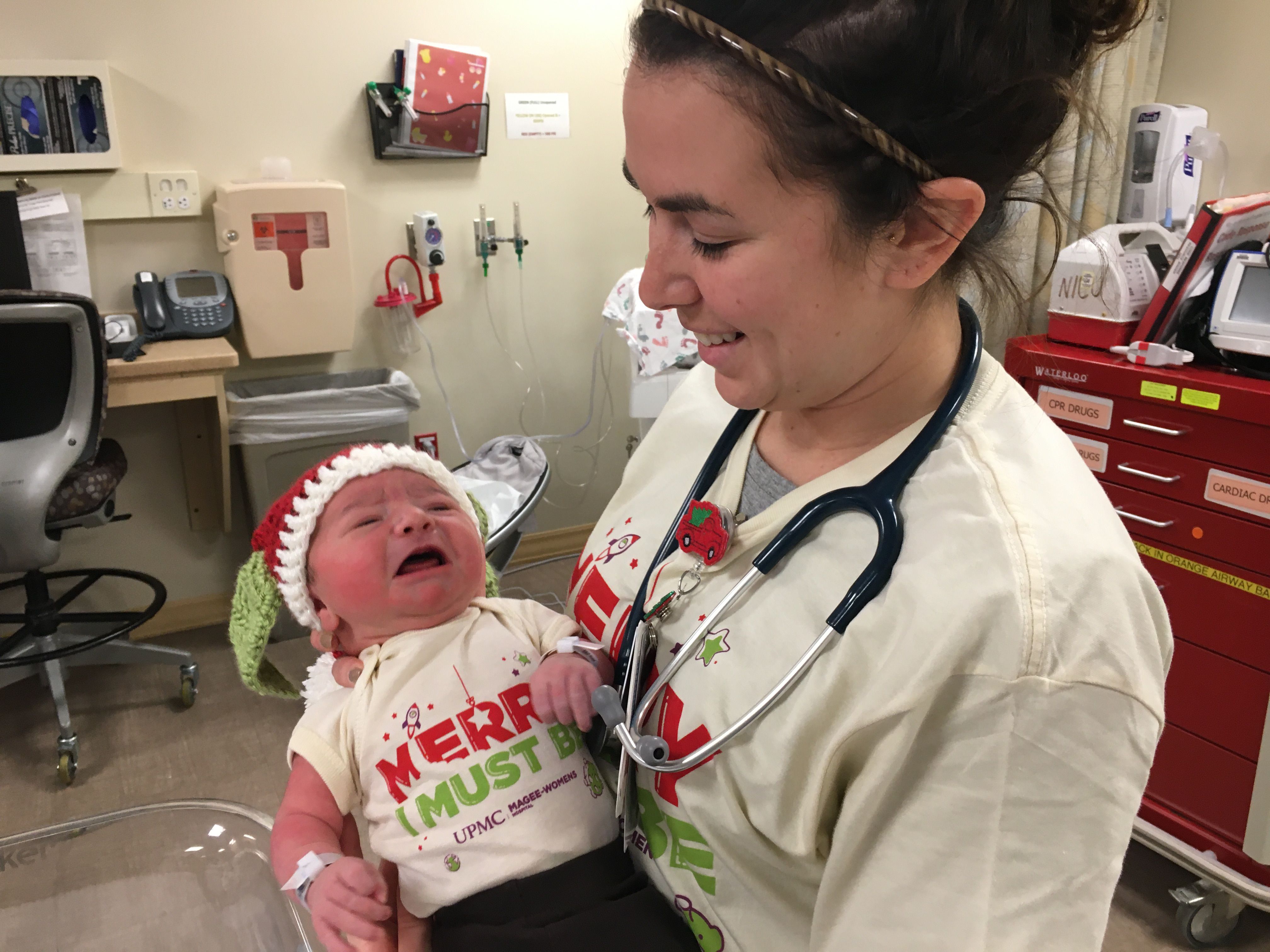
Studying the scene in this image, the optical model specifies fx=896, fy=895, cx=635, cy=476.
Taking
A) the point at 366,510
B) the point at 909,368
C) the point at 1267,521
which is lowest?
the point at 1267,521

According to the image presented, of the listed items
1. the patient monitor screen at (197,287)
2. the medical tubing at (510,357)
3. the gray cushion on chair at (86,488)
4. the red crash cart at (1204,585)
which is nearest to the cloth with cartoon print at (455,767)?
the red crash cart at (1204,585)

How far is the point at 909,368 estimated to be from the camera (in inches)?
30.7

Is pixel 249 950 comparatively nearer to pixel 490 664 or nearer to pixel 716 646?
pixel 490 664

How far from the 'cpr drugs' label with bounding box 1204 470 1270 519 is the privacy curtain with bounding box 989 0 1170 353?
1.55 ft

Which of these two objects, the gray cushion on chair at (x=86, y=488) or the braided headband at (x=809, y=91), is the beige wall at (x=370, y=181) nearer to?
the gray cushion on chair at (x=86, y=488)

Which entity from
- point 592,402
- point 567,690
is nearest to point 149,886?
point 567,690

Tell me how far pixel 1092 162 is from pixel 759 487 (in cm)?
158

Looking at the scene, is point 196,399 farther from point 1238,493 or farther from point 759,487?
point 1238,493

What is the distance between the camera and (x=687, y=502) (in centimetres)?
95

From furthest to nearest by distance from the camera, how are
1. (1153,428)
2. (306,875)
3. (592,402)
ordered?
(592,402), (1153,428), (306,875)

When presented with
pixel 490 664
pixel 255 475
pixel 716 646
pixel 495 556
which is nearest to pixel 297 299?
pixel 255 475

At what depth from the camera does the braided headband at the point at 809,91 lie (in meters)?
0.63

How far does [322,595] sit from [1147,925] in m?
1.75

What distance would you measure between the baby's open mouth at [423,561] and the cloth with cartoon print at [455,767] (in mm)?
93
